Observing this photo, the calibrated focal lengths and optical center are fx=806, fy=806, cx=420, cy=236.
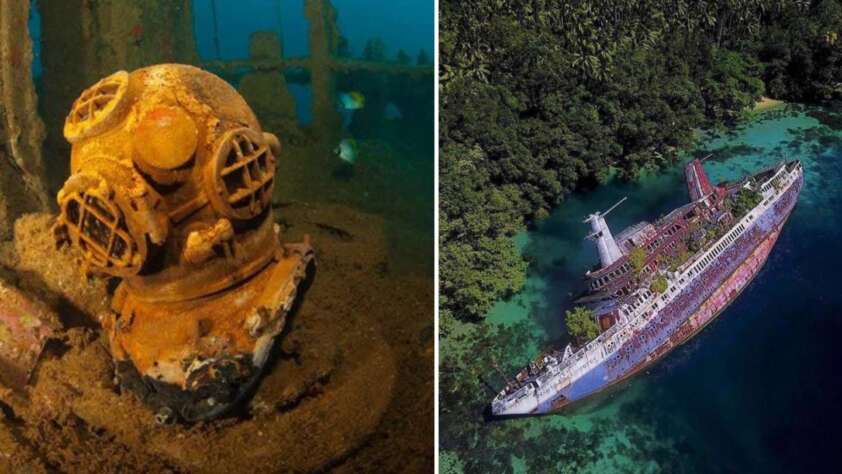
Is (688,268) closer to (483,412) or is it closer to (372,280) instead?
(483,412)

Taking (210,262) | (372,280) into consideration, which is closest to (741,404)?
(372,280)

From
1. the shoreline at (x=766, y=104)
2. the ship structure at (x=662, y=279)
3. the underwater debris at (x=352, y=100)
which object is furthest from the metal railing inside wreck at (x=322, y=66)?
the shoreline at (x=766, y=104)

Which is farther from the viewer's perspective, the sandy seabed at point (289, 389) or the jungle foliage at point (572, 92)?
the jungle foliage at point (572, 92)

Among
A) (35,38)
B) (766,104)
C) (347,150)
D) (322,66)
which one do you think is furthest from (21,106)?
(766,104)

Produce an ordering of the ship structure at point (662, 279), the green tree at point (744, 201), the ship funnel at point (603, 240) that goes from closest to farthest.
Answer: the ship structure at point (662, 279) → the ship funnel at point (603, 240) → the green tree at point (744, 201)

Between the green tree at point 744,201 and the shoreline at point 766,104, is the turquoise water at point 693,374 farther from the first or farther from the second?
the shoreline at point 766,104

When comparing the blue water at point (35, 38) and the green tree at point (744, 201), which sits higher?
the blue water at point (35, 38)
